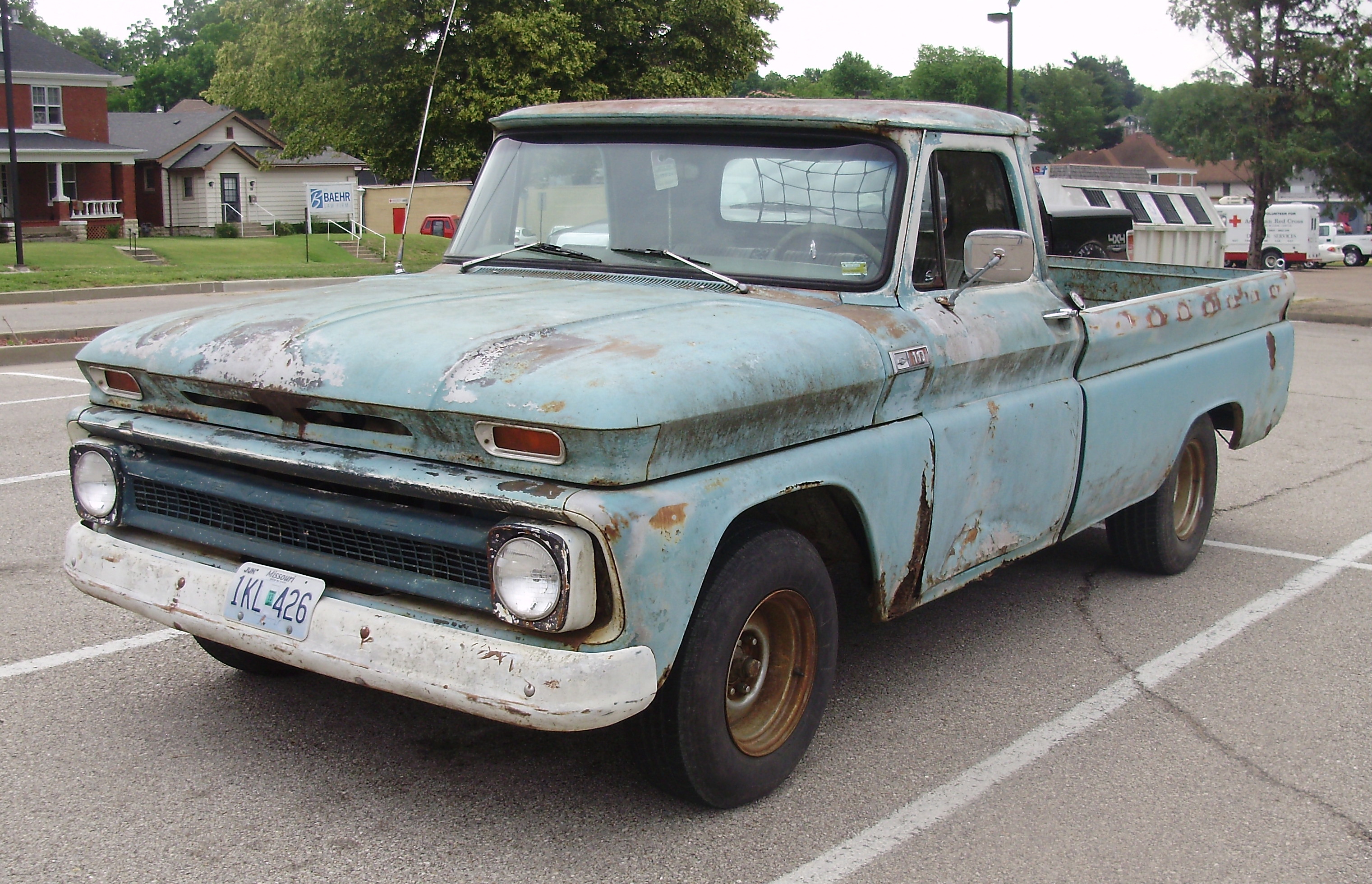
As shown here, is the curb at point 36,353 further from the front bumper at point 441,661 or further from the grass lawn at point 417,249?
the grass lawn at point 417,249

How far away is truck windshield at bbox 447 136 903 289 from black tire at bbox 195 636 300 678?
1.59 m

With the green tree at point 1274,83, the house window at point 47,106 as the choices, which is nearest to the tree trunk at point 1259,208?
the green tree at point 1274,83

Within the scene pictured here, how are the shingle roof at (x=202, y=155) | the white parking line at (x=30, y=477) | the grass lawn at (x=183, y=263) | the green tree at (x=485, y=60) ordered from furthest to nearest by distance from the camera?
the shingle roof at (x=202, y=155)
the green tree at (x=485, y=60)
the grass lawn at (x=183, y=263)
the white parking line at (x=30, y=477)

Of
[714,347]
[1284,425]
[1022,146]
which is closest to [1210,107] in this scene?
[1284,425]

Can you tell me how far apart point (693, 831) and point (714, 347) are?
49.2 inches

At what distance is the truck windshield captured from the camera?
400cm

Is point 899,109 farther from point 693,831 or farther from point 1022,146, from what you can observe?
point 693,831

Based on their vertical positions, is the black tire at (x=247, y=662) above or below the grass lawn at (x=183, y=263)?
below

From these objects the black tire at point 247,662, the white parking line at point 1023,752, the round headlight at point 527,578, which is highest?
the round headlight at point 527,578

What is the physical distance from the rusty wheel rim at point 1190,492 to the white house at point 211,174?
166ft

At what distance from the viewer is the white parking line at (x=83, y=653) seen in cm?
432

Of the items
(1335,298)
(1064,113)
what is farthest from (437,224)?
(1064,113)

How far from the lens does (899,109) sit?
412cm

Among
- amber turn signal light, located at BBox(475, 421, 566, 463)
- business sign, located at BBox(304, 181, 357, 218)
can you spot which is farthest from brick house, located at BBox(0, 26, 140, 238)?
amber turn signal light, located at BBox(475, 421, 566, 463)
